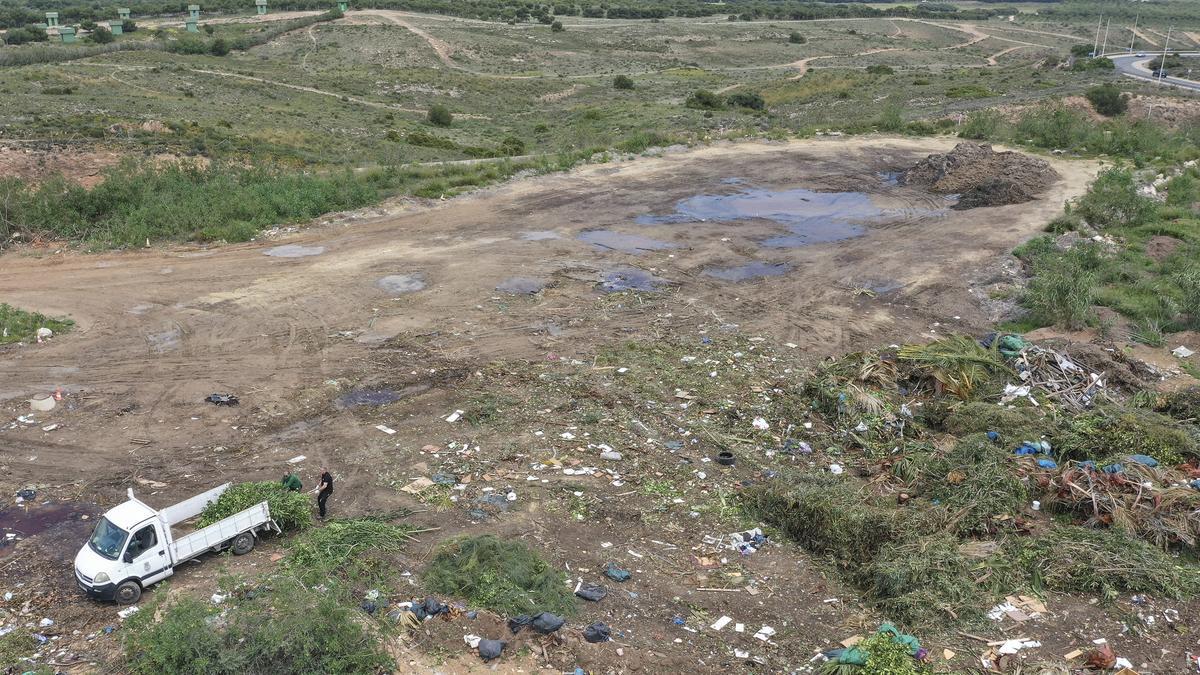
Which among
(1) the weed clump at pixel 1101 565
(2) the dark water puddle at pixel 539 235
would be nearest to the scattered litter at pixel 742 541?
(1) the weed clump at pixel 1101 565

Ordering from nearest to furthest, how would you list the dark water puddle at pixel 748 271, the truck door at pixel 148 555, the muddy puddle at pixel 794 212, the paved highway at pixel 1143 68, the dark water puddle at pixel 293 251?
the truck door at pixel 148 555
the dark water puddle at pixel 748 271
the dark water puddle at pixel 293 251
the muddy puddle at pixel 794 212
the paved highway at pixel 1143 68

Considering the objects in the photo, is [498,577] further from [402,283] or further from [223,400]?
[402,283]

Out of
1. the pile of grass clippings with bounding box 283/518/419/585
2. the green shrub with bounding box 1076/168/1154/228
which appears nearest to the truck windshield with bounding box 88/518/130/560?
the pile of grass clippings with bounding box 283/518/419/585

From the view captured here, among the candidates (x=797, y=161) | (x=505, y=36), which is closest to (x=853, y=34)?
(x=505, y=36)

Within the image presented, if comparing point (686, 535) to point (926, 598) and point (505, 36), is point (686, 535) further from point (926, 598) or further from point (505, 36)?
point (505, 36)

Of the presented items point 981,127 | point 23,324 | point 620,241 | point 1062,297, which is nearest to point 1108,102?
point 981,127

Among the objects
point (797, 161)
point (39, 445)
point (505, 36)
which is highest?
point (505, 36)

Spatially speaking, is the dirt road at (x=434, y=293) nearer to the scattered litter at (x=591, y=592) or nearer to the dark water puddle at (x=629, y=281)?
the dark water puddle at (x=629, y=281)
